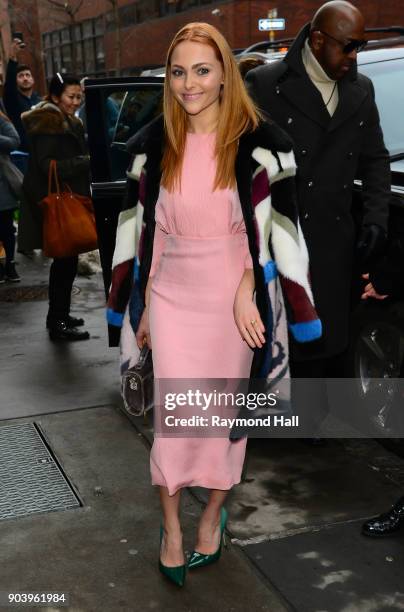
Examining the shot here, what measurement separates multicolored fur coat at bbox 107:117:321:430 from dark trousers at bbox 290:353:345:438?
123cm

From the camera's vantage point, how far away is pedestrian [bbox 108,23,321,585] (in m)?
3.03

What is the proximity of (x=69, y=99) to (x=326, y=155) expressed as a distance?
3.04 m

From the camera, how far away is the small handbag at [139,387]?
3270 mm

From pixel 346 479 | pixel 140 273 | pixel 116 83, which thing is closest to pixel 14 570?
pixel 140 273

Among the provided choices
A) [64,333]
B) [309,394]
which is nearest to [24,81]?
[64,333]

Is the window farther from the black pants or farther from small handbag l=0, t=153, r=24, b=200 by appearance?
the black pants

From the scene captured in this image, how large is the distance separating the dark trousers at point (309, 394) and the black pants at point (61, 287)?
2.56 meters

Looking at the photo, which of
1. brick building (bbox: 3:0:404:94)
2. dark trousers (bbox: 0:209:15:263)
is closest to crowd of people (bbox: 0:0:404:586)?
dark trousers (bbox: 0:209:15:263)

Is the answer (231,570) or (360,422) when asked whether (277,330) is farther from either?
(360,422)

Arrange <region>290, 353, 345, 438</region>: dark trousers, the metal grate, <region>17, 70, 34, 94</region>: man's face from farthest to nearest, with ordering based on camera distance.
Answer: <region>17, 70, 34, 94</region>: man's face → <region>290, 353, 345, 438</region>: dark trousers → the metal grate

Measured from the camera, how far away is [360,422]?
15.6ft

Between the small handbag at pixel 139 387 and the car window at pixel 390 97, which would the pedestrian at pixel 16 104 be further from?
the small handbag at pixel 139 387

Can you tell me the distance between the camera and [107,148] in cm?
545

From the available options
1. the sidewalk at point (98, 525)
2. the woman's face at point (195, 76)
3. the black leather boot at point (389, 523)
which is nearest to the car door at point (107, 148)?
the sidewalk at point (98, 525)
